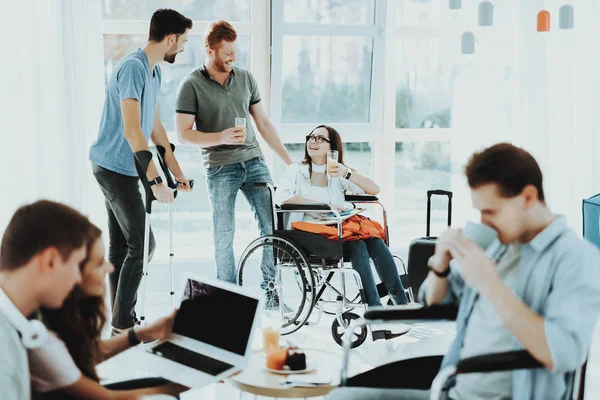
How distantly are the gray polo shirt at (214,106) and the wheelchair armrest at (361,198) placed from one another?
0.55 m

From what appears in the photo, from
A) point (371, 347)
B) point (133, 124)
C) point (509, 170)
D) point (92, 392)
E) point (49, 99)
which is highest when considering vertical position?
point (49, 99)

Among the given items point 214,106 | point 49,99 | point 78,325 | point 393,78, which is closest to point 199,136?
point 214,106

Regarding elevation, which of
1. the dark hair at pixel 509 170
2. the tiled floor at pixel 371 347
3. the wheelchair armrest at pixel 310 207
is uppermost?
the dark hair at pixel 509 170

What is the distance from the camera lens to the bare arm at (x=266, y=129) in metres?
4.16

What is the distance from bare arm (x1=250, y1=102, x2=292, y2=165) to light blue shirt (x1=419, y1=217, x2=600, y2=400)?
2.42 meters

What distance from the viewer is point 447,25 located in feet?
16.0

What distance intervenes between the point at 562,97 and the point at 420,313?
10.6 feet

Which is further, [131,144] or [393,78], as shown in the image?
[393,78]

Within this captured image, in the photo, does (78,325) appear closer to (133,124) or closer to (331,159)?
(133,124)

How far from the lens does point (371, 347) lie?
380cm

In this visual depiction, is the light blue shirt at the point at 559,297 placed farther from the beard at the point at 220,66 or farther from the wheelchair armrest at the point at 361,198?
the beard at the point at 220,66

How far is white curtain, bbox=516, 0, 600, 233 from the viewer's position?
4684 mm

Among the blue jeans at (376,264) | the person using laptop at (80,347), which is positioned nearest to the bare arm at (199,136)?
the blue jeans at (376,264)

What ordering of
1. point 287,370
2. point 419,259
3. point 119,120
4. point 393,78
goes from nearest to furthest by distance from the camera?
point 287,370, point 119,120, point 419,259, point 393,78
